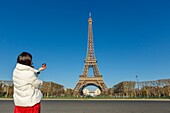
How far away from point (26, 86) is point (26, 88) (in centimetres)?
2

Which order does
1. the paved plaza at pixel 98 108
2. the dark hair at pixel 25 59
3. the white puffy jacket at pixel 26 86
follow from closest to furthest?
the white puffy jacket at pixel 26 86 < the dark hair at pixel 25 59 < the paved plaza at pixel 98 108

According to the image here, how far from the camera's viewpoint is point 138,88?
182 feet

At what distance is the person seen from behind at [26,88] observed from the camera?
7.47ft

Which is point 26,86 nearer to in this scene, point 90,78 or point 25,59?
point 25,59

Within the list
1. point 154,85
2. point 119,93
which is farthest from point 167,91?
point 119,93

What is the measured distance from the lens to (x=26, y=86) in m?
2.29

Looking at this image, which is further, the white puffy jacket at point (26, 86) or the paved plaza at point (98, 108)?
the paved plaza at point (98, 108)

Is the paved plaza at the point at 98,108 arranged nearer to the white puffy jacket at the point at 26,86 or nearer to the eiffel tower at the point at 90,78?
the white puffy jacket at the point at 26,86

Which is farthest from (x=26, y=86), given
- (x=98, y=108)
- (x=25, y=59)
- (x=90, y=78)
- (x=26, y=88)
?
(x=90, y=78)

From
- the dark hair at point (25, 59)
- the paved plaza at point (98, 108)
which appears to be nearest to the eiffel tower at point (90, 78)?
the paved plaza at point (98, 108)

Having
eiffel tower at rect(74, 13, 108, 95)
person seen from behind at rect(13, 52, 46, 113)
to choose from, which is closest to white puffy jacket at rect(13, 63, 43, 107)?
person seen from behind at rect(13, 52, 46, 113)

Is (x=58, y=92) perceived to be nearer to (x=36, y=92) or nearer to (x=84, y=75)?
(x=84, y=75)

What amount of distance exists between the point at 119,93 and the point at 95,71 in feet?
39.6

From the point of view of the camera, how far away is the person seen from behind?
228 centimetres
